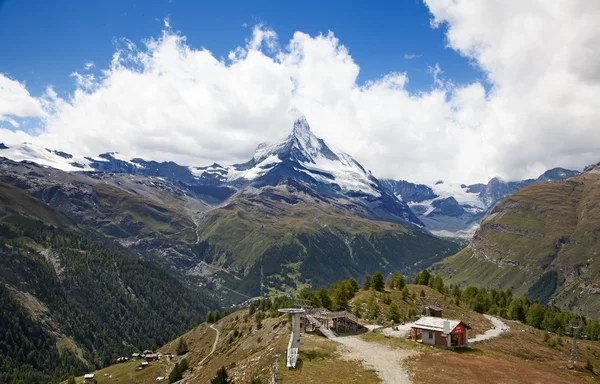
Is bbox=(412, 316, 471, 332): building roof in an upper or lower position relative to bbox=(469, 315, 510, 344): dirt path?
upper

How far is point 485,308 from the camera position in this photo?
155 meters

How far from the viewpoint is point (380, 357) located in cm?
7325

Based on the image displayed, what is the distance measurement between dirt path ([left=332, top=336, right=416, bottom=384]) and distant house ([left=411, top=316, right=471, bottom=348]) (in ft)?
29.9

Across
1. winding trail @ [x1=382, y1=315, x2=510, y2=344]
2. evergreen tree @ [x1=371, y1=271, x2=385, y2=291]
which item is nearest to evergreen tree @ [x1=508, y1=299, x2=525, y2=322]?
winding trail @ [x1=382, y1=315, x2=510, y2=344]

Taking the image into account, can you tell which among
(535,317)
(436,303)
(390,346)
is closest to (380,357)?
(390,346)

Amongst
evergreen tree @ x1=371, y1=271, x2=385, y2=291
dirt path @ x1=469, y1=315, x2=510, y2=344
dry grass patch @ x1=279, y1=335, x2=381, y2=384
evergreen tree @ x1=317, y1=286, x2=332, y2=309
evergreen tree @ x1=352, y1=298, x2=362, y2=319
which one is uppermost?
evergreen tree @ x1=371, y1=271, x2=385, y2=291

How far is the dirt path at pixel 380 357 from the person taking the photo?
209ft

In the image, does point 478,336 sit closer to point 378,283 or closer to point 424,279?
point 378,283

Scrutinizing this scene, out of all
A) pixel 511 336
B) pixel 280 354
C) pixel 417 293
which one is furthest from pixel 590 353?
pixel 280 354

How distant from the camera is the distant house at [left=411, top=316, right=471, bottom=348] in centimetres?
8369

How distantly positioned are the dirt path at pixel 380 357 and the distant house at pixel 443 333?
29.9 feet

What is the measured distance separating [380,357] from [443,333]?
56.6 feet

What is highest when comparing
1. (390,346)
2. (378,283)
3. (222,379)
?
(378,283)

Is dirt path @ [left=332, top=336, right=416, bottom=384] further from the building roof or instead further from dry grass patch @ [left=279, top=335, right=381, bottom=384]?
the building roof
